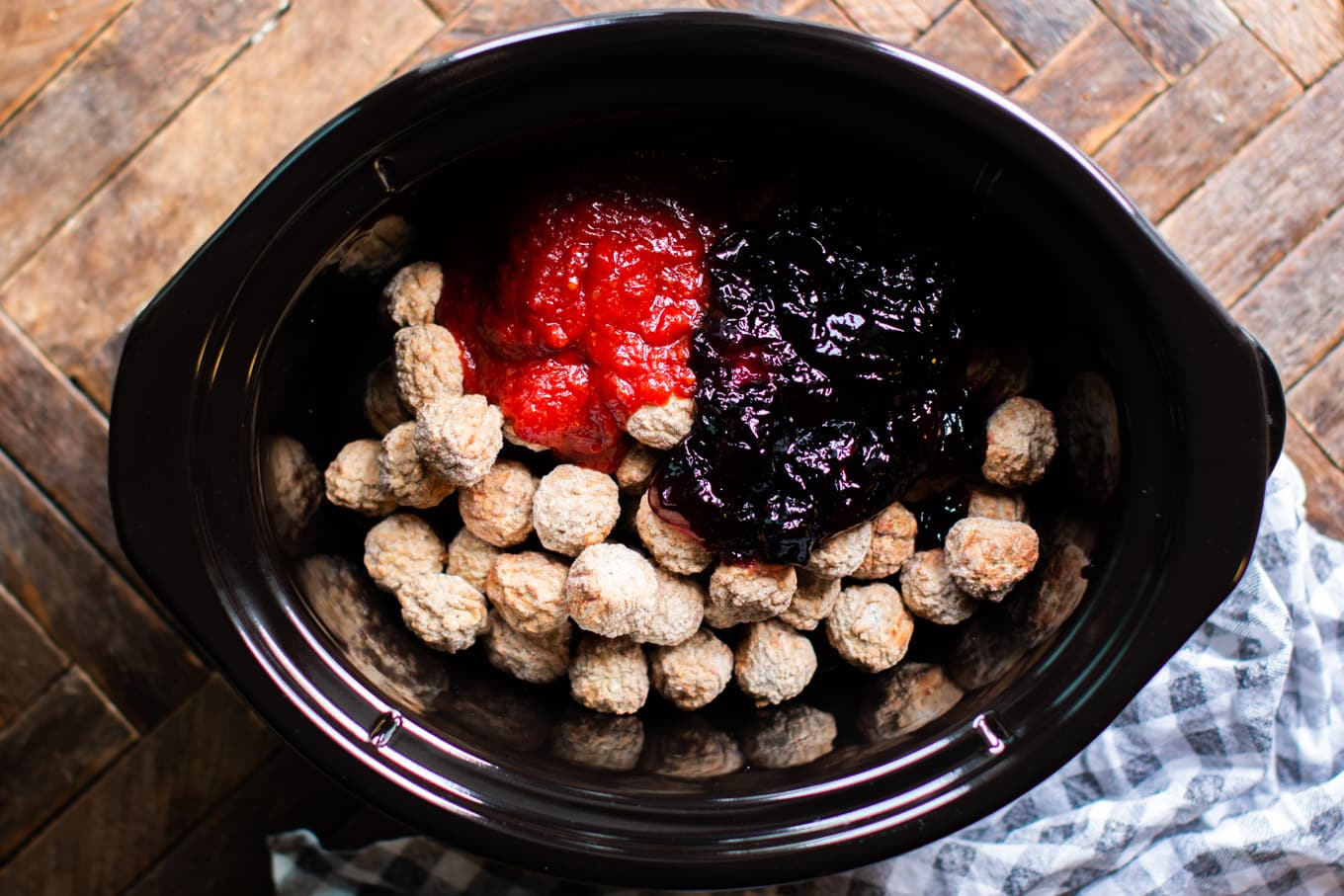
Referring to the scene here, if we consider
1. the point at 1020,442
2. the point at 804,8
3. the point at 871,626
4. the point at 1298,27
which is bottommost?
the point at 871,626

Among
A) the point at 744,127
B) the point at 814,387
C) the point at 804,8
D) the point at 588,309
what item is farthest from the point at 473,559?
the point at 804,8

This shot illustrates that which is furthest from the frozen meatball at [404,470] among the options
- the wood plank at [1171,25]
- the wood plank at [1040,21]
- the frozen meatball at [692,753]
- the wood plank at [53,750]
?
the wood plank at [1171,25]

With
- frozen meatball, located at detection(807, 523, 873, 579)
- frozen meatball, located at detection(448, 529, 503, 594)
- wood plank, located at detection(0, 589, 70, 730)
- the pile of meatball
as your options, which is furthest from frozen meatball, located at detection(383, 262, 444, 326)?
wood plank, located at detection(0, 589, 70, 730)

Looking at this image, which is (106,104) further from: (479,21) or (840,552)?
(840,552)

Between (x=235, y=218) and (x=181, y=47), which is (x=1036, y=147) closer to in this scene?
(x=235, y=218)

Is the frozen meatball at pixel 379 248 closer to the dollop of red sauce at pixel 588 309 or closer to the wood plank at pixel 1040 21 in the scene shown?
the dollop of red sauce at pixel 588 309

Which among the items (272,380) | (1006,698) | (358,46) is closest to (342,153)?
(272,380)
